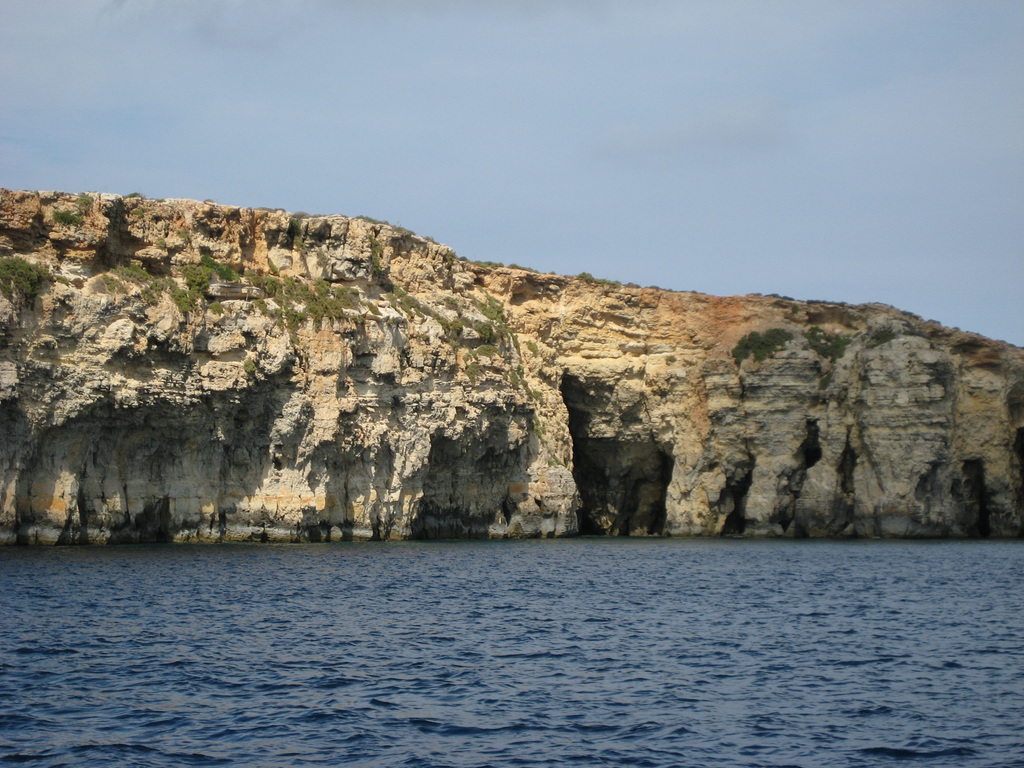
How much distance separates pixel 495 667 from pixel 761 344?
5000 centimetres

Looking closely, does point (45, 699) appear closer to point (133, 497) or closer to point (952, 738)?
point (952, 738)

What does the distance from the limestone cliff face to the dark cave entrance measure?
7.5 inches

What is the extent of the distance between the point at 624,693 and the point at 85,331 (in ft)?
107

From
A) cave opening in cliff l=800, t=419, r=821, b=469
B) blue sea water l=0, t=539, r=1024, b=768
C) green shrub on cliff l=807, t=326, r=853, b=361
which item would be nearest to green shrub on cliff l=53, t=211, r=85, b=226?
blue sea water l=0, t=539, r=1024, b=768

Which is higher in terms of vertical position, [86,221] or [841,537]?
[86,221]

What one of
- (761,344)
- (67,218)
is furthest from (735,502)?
(67,218)

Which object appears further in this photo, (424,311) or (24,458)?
(424,311)

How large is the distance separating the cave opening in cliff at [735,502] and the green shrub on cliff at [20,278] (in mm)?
41711

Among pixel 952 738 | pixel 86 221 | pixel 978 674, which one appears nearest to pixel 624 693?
pixel 952 738

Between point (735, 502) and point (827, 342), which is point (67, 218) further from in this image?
point (827, 342)

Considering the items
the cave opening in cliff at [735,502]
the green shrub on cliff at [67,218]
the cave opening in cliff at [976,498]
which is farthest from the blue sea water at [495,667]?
the cave opening in cliff at [735,502]

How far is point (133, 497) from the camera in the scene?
1870 inches

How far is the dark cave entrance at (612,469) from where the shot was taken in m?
70.3

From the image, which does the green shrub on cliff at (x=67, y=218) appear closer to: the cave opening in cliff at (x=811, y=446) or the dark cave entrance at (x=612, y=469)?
→ the dark cave entrance at (x=612, y=469)
